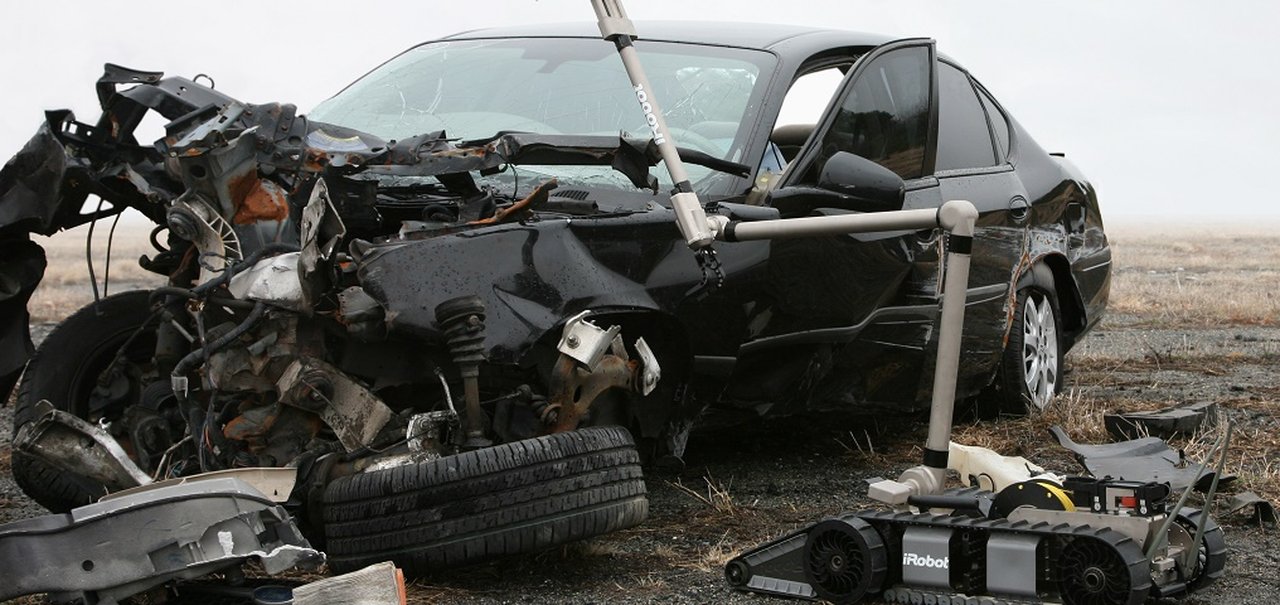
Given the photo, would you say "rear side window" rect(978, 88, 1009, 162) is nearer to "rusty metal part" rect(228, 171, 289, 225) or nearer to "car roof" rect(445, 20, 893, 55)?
"car roof" rect(445, 20, 893, 55)

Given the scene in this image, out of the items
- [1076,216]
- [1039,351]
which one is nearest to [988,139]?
[1076,216]

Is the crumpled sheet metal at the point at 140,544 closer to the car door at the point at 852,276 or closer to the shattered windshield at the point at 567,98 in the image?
the shattered windshield at the point at 567,98

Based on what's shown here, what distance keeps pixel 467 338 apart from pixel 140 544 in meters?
1.02

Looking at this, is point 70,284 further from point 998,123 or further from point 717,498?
point 717,498

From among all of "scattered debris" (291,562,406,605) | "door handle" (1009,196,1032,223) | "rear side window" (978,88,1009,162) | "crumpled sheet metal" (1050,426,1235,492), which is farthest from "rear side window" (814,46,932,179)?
"scattered debris" (291,562,406,605)

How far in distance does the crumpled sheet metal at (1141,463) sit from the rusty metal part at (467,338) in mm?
2018

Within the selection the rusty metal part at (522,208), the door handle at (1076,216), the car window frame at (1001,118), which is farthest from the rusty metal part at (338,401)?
the door handle at (1076,216)

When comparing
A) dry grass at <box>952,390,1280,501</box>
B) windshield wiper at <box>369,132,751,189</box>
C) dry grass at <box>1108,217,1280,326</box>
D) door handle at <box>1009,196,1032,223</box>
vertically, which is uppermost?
windshield wiper at <box>369,132,751,189</box>

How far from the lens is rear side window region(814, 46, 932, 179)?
20.5ft

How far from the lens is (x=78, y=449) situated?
4.89 m

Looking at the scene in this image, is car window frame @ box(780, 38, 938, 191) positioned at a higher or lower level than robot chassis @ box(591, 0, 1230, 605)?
higher

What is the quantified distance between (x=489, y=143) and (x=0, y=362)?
207cm

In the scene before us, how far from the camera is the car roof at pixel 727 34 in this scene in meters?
6.46

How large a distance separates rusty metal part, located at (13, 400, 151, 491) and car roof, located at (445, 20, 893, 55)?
8.57ft
